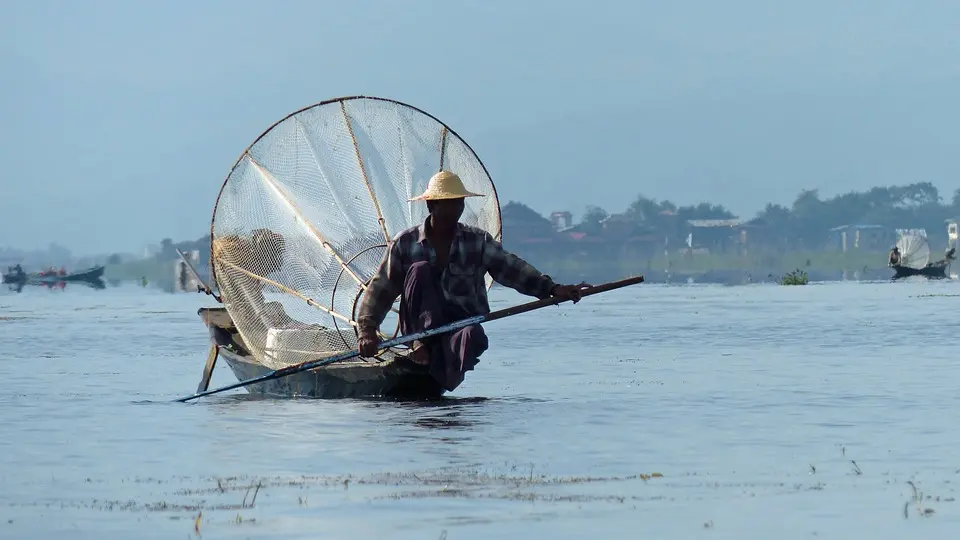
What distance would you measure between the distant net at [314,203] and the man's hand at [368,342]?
230 cm

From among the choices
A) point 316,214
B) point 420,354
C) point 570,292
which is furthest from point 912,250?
point 570,292

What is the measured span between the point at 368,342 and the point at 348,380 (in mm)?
1598

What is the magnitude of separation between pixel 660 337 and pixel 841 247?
401 feet

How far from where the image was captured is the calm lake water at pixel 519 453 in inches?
293

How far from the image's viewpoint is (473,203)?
14.8 metres

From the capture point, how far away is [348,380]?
13500 mm

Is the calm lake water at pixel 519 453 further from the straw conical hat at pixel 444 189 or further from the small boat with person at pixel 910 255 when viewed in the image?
the small boat with person at pixel 910 255

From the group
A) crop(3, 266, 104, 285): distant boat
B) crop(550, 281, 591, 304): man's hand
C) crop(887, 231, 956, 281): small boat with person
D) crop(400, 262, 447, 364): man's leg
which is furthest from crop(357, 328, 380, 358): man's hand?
crop(3, 266, 104, 285): distant boat

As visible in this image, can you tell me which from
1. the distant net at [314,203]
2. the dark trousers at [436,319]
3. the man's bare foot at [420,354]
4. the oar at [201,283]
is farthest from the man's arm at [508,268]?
the oar at [201,283]

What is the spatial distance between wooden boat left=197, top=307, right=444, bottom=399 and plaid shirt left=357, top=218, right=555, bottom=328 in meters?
0.63

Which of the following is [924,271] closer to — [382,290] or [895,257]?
[895,257]

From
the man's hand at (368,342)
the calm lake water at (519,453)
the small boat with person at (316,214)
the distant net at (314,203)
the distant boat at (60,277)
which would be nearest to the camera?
the calm lake water at (519,453)

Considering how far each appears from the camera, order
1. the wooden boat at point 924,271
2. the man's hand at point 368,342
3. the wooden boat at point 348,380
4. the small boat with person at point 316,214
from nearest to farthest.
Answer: the man's hand at point 368,342 < the wooden boat at point 348,380 < the small boat with person at point 316,214 < the wooden boat at point 924,271

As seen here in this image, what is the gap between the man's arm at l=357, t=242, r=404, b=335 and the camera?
12.1m
